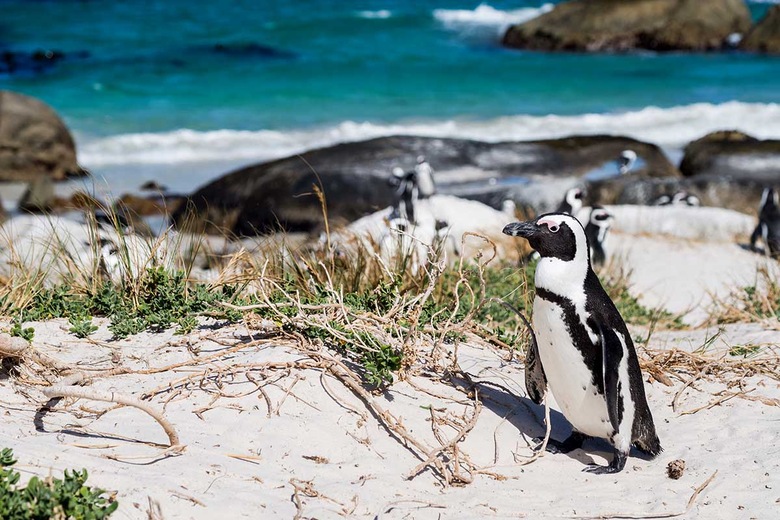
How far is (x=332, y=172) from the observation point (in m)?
12.9

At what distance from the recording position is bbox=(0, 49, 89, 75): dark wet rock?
84.1ft

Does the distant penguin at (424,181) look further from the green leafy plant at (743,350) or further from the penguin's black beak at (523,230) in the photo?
the penguin's black beak at (523,230)

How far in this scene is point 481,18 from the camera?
33.7 meters

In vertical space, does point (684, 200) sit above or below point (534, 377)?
below

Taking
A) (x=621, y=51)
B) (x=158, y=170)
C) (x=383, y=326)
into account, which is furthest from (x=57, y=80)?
(x=383, y=326)

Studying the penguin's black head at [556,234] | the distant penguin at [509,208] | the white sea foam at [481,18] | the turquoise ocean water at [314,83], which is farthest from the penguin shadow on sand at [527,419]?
the white sea foam at [481,18]

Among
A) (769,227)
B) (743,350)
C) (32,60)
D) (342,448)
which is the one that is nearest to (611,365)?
(342,448)

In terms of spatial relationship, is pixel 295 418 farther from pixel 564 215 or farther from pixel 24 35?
pixel 24 35

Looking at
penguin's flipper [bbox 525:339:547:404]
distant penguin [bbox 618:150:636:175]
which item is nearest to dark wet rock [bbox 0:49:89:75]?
distant penguin [bbox 618:150:636:175]

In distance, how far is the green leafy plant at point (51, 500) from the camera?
Answer: 114 inches

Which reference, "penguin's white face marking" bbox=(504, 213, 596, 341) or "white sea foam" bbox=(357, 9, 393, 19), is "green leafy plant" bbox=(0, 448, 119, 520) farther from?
"white sea foam" bbox=(357, 9, 393, 19)

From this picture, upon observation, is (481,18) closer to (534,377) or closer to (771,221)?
(771,221)

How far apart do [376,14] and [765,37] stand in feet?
39.7

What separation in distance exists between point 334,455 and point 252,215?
29.6ft
